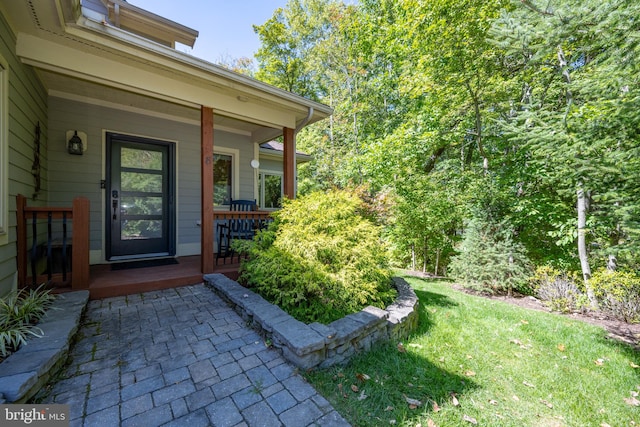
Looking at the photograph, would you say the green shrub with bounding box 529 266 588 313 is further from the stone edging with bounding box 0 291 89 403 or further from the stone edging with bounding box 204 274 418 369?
the stone edging with bounding box 0 291 89 403

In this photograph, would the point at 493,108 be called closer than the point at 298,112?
No

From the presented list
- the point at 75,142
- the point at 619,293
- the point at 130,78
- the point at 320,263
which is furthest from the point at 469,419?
the point at 75,142

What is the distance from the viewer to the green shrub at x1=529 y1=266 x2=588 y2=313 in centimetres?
408

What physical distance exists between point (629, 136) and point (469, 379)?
3198 millimetres

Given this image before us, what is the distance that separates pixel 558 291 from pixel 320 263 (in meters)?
4.21

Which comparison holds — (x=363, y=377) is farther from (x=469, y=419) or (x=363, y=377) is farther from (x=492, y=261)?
(x=492, y=261)

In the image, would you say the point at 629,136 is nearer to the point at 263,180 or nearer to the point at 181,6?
the point at 263,180

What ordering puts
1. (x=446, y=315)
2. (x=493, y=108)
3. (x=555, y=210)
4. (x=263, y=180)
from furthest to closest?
(x=263, y=180) < (x=493, y=108) < (x=555, y=210) < (x=446, y=315)

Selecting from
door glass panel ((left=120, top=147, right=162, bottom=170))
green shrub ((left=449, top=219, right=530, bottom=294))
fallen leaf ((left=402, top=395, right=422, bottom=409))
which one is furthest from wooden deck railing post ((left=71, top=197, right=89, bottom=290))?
green shrub ((left=449, top=219, right=530, bottom=294))

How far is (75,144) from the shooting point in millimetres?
3885

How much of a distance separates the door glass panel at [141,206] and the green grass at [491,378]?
428 centimetres

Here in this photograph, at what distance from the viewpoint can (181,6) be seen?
673 cm

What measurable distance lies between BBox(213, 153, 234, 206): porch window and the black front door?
0.87 m

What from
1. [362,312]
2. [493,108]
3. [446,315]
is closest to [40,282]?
[362,312]
